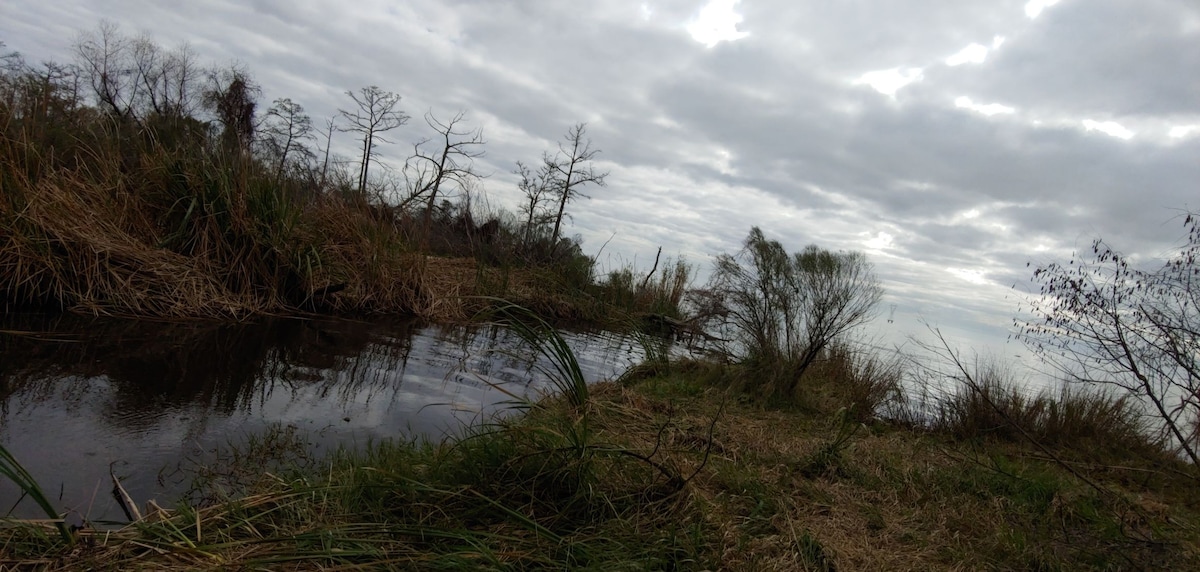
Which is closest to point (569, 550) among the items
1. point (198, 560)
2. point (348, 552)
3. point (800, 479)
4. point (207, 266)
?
point (348, 552)

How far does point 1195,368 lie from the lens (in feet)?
9.80

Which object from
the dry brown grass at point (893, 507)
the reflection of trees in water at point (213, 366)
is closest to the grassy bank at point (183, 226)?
the reflection of trees in water at point (213, 366)

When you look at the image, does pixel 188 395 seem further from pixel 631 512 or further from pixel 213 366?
pixel 631 512

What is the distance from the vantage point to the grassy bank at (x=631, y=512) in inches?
76.0

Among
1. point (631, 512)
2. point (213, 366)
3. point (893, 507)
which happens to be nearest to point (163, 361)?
point (213, 366)

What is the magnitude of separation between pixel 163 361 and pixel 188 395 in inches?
32.4

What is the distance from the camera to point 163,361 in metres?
4.13

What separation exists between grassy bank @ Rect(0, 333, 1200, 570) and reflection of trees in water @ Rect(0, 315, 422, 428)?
2.98 ft

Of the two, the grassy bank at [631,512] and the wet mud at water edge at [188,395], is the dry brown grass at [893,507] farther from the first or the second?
the wet mud at water edge at [188,395]

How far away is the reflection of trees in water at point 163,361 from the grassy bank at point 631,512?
35.7 inches

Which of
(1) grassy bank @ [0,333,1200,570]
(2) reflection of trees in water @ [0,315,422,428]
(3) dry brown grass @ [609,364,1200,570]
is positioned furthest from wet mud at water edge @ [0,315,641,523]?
(3) dry brown grass @ [609,364,1200,570]

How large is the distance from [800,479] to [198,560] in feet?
9.59

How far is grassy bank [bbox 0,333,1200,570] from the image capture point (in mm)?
1930

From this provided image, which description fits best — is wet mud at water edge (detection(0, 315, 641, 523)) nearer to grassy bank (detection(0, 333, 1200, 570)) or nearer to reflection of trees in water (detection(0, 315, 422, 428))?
reflection of trees in water (detection(0, 315, 422, 428))
